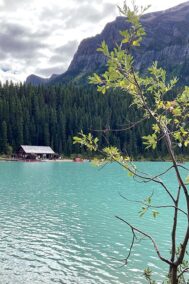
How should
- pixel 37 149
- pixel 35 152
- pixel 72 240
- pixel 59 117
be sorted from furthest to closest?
pixel 59 117, pixel 37 149, pixel 35 152, pixel 72 240

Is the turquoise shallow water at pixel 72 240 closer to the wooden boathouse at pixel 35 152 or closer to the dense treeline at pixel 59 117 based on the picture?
the wooden boathouse at pixel 35 152

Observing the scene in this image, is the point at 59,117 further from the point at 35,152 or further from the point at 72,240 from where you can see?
the point at 72,240

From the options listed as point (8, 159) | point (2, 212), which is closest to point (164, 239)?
point (2, 212)

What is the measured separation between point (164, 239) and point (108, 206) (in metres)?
14.2

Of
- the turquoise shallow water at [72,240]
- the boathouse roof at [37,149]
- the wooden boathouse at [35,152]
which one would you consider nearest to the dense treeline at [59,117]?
the wooden boathouse at [35,152]

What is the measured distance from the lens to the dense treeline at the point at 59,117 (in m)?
154

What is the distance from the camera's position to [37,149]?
145875 mm

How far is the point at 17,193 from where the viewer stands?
46969mm

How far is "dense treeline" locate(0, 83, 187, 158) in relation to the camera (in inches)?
6068

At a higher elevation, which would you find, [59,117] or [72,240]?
[59,117]

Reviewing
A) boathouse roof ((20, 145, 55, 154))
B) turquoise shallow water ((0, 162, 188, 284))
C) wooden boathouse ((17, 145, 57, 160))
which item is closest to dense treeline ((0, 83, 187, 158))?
wooden boathouse ((17, 145, 57, 160))

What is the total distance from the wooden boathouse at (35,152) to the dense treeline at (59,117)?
16.7 ft

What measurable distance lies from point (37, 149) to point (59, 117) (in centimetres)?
2764

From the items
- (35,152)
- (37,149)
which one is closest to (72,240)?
(35,152)
